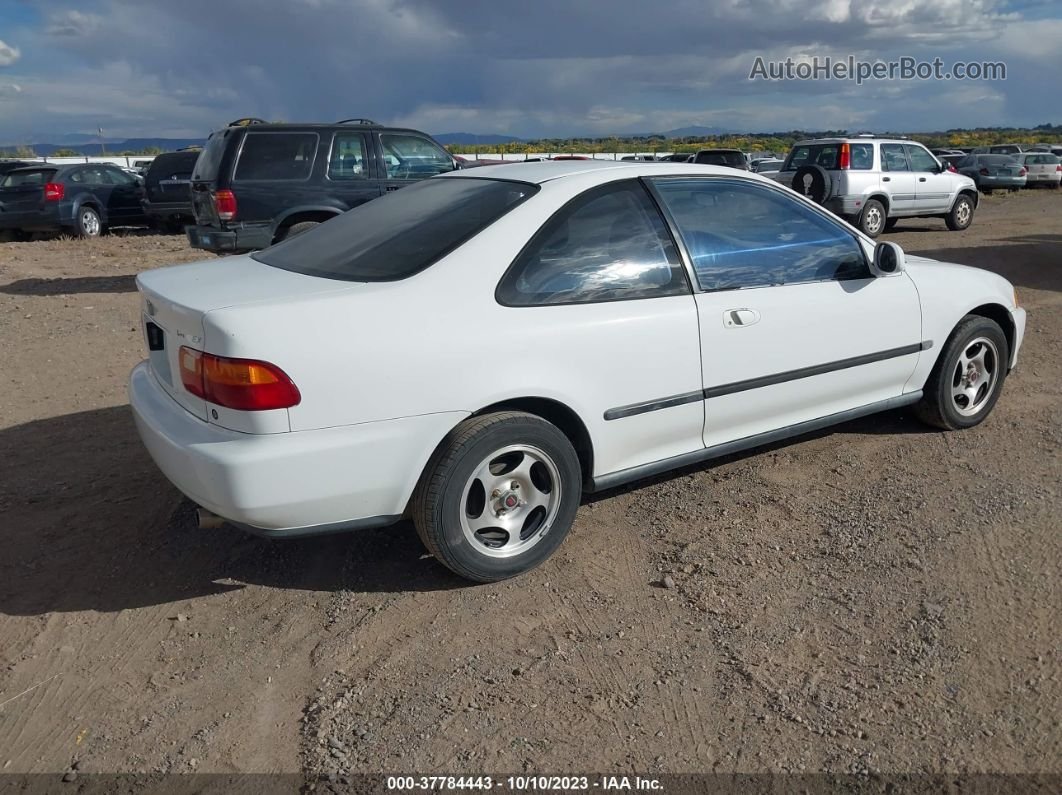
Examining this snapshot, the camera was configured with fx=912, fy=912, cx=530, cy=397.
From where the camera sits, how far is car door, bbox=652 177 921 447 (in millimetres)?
4051

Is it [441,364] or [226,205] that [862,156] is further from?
[441,364]

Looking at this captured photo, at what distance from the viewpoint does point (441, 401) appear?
3299 mm

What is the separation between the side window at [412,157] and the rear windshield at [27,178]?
8.66 metres

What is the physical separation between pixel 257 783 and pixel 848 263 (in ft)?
11.5

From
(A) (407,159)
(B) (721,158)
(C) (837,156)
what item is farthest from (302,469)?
(B) (721,158)

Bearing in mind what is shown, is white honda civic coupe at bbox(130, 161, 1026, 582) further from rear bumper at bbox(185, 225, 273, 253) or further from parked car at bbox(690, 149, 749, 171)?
parked car at bbox(690, 149, 749, 171)

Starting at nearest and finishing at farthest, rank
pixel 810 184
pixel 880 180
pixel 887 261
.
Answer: pixel 887 261 < pixel 810 184 < pixel 880 180

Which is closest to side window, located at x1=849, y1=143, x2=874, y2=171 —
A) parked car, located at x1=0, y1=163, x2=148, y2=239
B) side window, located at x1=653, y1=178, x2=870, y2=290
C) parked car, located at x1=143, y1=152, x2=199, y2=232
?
parked car, located at x1=143, y1=152, x2=199, y2=232

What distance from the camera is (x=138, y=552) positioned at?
398 centimetres

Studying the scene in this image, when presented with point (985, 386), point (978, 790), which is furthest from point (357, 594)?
point (985, 386)

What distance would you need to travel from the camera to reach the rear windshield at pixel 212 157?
32.2 ft

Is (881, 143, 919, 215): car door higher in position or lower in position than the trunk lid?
higher

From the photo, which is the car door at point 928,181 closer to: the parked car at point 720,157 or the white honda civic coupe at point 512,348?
the parked car at point 720,157

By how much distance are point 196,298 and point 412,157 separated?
Answer: 7.87 m
